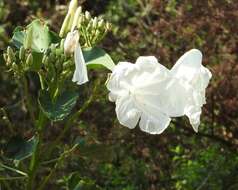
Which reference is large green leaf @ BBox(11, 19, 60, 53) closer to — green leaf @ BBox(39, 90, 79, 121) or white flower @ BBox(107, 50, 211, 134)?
green leaf @ BBox(39, 90, 79, 121)

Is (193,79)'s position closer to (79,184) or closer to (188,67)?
(188,67)

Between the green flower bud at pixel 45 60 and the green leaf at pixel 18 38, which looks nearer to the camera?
the green flower bud at pixel 45 60

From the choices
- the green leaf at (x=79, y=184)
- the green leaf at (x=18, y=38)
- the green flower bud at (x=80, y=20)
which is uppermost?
the green flower bud at (x=80, y=20)

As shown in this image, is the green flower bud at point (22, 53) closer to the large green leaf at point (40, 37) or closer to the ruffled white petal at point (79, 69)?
the large green leaf at point (40, 37)

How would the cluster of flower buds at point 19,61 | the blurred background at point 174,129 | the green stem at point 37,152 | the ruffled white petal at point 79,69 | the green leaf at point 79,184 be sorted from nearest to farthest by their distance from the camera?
the ruffled white petal at point 79,69, the cluster of flower buds at point 19,61, the green stem at point 37,152, the green leaf at point 79,184, the blurred background at point 174,129

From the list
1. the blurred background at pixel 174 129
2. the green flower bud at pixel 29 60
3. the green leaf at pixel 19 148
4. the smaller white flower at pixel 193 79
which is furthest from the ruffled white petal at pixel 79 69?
the blurred background at pixel 174 129

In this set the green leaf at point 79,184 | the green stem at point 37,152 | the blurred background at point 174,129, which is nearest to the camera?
the green stem at point 37,152

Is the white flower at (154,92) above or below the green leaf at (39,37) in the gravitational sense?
below
